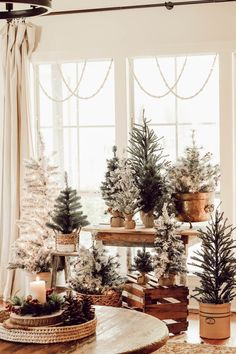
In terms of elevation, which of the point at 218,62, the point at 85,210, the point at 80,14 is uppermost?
the point at 80,14

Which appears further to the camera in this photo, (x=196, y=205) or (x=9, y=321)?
(x=196, y=205)

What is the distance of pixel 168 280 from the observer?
5.01 m

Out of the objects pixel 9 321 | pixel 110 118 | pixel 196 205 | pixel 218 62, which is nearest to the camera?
pixel 9 321

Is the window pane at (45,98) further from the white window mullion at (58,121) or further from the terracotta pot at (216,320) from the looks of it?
the terracotta pot at (216,320)

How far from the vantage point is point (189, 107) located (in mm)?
6117

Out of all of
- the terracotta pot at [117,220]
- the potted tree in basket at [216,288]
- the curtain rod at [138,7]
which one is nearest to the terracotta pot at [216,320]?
the potted tree in basket at [216,288]

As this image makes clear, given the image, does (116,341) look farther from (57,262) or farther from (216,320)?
(57,262)

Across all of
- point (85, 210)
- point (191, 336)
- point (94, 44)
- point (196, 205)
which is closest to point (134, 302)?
point (191, 336)

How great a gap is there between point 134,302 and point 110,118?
6.30 ft

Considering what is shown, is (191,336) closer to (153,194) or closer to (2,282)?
(153,194)

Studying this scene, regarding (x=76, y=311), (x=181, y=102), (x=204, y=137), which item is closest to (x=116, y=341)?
(x=76, y=311)

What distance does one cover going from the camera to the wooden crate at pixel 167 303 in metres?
4.96

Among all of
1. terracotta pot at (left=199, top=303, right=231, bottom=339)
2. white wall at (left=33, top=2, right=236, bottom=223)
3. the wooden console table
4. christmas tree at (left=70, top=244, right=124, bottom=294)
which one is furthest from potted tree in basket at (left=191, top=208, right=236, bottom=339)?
white wall at (left=33, top=2, right=236, bottom=223)

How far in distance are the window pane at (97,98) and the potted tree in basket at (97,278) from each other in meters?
1.61
